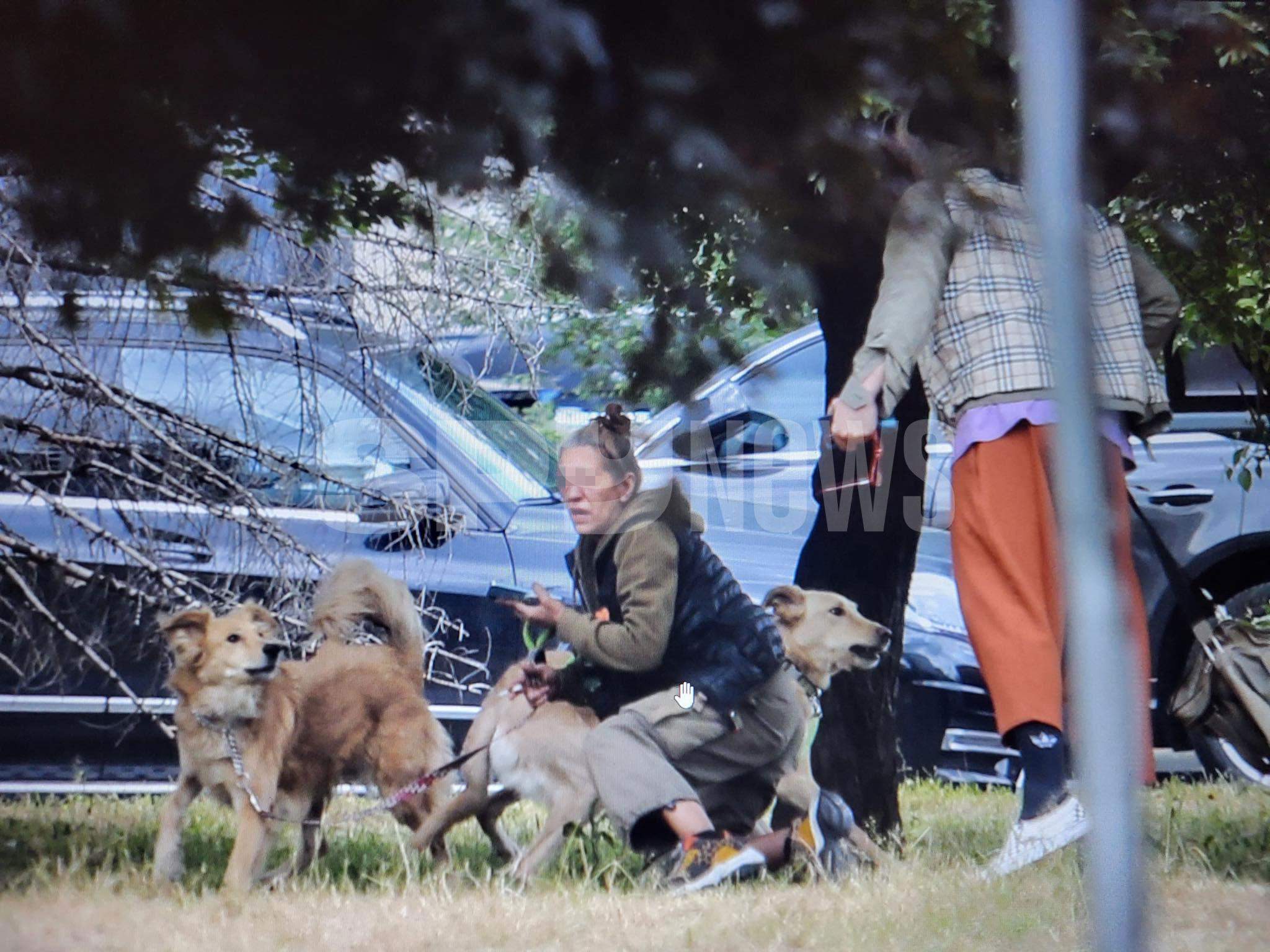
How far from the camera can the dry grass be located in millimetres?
4148

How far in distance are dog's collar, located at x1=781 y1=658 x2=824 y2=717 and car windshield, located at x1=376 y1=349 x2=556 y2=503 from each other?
0.84 metres

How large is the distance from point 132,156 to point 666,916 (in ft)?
7.67

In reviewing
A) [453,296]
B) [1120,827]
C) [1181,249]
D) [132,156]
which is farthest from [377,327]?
[1120,827]

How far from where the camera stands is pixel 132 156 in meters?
3.03

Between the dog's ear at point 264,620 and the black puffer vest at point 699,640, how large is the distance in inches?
31.6

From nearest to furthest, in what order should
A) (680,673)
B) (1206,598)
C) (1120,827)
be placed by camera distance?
1. (1120,827)
2. (680,673)
3. (1206,598)

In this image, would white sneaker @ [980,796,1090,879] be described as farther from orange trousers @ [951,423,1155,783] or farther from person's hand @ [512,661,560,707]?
person's hand @ [512,661,560,707]

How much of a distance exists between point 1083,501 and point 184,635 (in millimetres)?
2883

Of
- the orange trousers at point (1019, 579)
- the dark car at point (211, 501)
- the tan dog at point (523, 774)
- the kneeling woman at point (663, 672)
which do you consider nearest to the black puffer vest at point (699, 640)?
the kneeling woman at point (663, 672)

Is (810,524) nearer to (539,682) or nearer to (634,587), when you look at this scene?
(634,587)

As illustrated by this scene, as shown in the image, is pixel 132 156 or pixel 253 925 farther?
pixel 253 925

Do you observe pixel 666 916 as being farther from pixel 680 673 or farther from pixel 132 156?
pixel 132 156

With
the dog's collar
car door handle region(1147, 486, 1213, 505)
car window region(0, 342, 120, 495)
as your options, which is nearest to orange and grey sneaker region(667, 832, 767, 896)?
the dog's collar

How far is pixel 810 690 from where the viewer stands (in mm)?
4590
